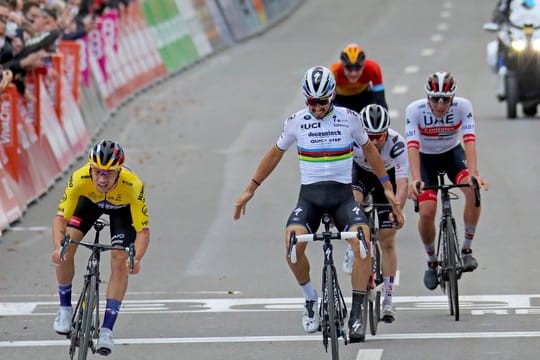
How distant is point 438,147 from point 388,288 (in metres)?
1.74

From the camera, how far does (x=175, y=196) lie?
20859 mm

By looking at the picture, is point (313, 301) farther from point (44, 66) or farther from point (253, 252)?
point (44, 66)

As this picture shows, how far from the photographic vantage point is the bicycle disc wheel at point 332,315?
36.1 ft

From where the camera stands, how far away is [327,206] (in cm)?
1201

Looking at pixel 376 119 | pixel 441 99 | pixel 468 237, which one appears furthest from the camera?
pixel 468 237

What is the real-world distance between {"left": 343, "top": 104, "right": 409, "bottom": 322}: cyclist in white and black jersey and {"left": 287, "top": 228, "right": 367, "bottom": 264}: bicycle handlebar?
5.22 ft

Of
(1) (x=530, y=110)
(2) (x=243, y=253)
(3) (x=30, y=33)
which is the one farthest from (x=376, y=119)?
(1) (x=530, y=110)

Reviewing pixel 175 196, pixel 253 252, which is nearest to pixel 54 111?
pixel 175 196

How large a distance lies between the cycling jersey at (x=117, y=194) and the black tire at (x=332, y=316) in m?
1.40

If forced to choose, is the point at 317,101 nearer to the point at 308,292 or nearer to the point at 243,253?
the point at 308,292

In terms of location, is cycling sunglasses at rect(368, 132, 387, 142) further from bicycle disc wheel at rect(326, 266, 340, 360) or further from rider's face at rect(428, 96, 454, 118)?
bicycle disc wheel at rect(326, 266, 340, 360)

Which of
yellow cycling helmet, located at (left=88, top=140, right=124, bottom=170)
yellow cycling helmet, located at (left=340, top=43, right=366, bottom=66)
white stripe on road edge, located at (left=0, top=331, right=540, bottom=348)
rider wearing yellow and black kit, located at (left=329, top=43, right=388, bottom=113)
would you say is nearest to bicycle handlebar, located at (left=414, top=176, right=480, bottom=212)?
white stripe on road edge, located at (left=0, top=331, right=540, bottom=348)

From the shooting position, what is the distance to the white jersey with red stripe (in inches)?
559

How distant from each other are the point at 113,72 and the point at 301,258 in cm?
1942
